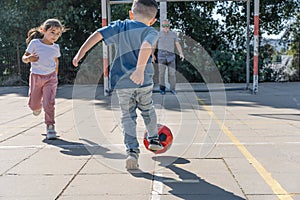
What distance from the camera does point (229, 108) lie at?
782 centimetres

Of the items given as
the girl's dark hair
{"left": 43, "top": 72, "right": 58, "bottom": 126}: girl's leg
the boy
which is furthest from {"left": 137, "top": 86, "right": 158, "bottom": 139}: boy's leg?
the girl's dark hair

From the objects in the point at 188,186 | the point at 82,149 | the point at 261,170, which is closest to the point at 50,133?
the point at 82,149

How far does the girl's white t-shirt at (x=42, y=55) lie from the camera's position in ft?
17.2

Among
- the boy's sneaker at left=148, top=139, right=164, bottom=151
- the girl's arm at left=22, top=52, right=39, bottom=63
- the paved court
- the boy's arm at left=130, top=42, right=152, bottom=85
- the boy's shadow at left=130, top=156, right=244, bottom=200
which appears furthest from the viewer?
the girl's arm at left=22, top=52, right=39, bottom=63

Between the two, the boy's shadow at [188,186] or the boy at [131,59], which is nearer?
the boy's shadow at [188,186]

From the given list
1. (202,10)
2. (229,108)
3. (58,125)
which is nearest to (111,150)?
(58,125)

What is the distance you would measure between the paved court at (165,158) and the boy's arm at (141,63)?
36.3 inches

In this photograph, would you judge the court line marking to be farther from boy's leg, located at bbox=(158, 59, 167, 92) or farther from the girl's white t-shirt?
boy's leg, located at bbox=(158, 59, 167, 92)

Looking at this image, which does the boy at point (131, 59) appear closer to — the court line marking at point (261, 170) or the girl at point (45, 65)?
the court line marking at point (261, 170)

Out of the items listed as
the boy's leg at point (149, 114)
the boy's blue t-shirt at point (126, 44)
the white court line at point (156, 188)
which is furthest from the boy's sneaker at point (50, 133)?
the white court line at point (156, 188)

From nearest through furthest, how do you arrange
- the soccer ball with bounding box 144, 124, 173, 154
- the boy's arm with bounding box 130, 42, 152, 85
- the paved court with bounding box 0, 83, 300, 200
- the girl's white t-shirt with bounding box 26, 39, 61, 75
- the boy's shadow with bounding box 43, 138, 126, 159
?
the paved court with bounding box 0, 83, 300, 200 < the boy's arm with bounding box 130, 42, 152, 85 < the soccer ball with bounding box 144, 124, 173, 154 < the boy's shadow with bounding box 43, 138, 126, 159 < the girl's white t-shirt with bounding box 26, 39, 61, 75

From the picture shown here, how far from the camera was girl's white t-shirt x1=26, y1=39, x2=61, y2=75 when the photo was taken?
5253mm

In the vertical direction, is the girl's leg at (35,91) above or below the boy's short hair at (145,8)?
below

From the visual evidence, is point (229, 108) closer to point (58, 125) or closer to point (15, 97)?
point (58, 125)
